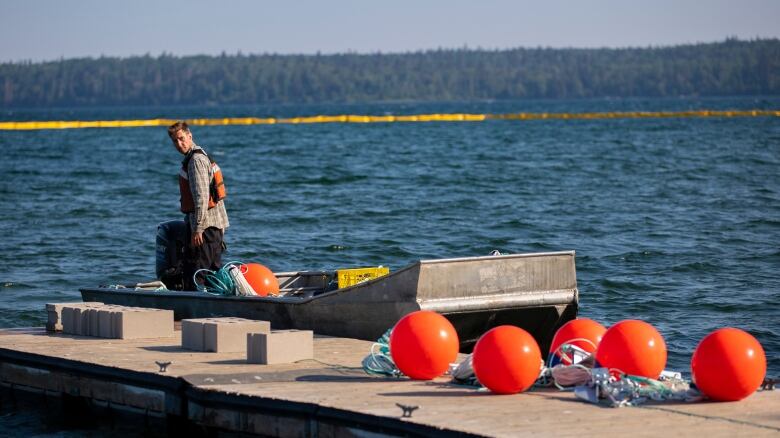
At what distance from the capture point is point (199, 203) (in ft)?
43.1

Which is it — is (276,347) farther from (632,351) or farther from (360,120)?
(360,120)

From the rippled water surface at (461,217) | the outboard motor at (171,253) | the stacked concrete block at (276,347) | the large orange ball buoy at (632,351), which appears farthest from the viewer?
the rippled water surface at (461,217)

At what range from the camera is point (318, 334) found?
500 inches

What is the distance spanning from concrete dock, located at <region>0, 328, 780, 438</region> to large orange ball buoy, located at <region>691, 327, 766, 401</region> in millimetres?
105

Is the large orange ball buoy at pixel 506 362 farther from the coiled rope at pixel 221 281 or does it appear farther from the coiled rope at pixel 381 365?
the coiled rope at pixel 221 281

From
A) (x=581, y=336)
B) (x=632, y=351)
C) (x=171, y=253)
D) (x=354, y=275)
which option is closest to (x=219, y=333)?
(x=354, y=275)

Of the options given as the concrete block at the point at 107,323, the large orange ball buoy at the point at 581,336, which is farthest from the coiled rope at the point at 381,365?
the concrete block at the point at 107,323

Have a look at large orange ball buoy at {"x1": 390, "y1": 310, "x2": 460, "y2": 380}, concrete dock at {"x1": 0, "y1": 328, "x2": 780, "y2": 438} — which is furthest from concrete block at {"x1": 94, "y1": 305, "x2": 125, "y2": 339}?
large orange ball buoy at {"x1": 390, "y1": 310, "x2": 460, "y2": 380}

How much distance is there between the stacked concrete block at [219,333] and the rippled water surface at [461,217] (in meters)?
4.67

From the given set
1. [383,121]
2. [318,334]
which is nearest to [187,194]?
[318,334]

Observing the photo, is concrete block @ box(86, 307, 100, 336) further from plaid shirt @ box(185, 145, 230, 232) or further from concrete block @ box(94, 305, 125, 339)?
plaid shirt @ box(185, 145, 230, 232)

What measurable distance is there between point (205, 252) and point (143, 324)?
1167 millimetres

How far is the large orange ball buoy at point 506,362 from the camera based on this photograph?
9641mm

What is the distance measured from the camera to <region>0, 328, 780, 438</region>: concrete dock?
8742mm
